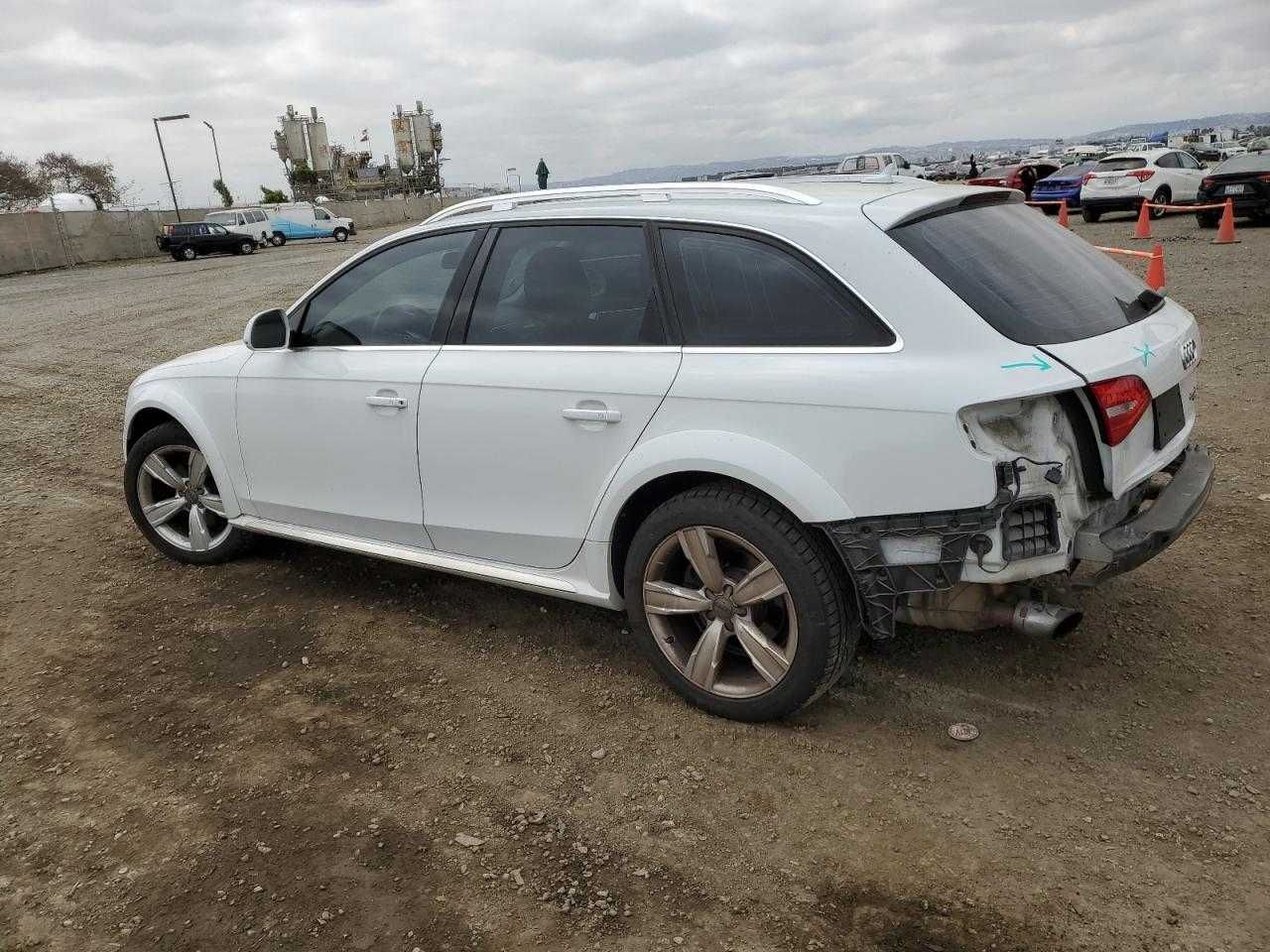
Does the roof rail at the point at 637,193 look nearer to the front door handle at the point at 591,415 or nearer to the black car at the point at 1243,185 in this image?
the front door handle at the point at 591,415

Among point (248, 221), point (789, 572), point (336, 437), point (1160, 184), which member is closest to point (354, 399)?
point (336, 437)

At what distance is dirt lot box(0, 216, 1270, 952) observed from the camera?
255 centimetres

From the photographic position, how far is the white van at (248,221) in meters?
41.7

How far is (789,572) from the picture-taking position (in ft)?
9.96

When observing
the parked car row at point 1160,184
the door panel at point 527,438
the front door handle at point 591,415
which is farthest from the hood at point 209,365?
the parked car row at point 1160,184

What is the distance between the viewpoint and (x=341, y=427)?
412 centimetres

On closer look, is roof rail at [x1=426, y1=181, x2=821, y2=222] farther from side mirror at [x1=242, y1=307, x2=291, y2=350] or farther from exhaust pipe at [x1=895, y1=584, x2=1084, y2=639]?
exhaust pipe at [x1=895, y1=584, x2=1084, y2=639]

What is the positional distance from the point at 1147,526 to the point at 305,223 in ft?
158

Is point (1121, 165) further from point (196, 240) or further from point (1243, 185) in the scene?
point (196, 240)

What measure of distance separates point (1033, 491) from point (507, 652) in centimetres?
218

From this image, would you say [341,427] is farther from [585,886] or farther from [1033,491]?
[1033,491]

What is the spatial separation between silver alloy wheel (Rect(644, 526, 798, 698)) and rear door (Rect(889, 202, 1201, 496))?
1.03 metres

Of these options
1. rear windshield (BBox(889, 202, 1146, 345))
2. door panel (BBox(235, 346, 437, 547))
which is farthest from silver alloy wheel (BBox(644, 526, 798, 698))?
door panel (BBox(235, 346, 437, 547))

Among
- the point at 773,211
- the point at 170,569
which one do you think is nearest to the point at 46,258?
the point at 170,569
